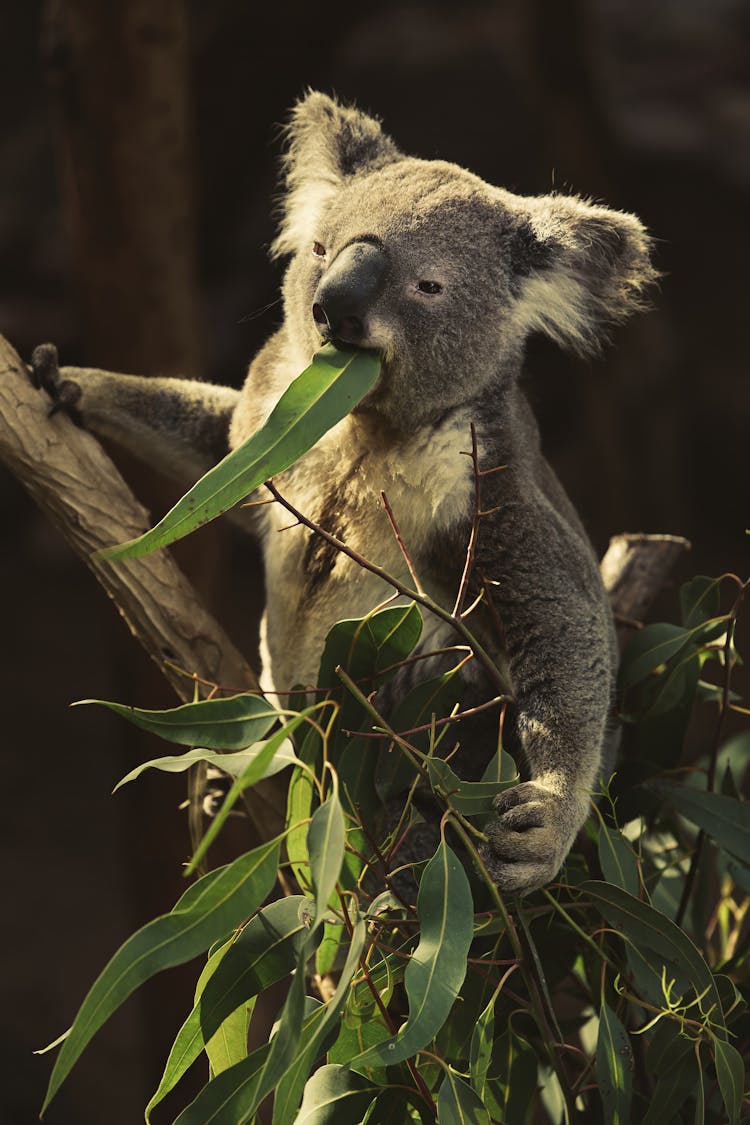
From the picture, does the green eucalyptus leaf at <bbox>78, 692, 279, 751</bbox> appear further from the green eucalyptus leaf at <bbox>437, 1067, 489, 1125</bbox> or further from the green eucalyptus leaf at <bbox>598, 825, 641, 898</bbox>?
the green eucalyptus leaf at <bbox>598, 825, 641, 898</bbox>

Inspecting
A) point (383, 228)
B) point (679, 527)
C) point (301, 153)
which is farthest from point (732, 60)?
point (383, 228)

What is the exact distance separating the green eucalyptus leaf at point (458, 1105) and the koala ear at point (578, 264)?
1165 millimetres

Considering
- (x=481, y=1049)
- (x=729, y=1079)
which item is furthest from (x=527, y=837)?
(x=729, y=1079)

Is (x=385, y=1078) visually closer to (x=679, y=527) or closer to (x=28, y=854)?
(x=28, y=854)

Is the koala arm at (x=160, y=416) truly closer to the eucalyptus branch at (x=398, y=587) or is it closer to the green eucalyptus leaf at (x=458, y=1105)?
the eucalyptus branch at (x=398, y=587)

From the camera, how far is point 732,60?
7434 millimetres

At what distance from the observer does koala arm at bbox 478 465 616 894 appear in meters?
1.69

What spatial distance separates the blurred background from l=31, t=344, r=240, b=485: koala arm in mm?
250

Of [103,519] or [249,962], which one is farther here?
[103,519]

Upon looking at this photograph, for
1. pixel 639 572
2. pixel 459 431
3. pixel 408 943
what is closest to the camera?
pixel 408 943

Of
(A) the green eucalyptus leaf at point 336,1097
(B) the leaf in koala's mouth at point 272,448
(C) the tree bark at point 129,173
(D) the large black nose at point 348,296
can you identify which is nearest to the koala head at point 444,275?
(D) the large black nose at point 348,296

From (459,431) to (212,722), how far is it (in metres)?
0.74

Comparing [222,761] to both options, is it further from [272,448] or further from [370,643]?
[272,448]

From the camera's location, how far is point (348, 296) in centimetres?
168
